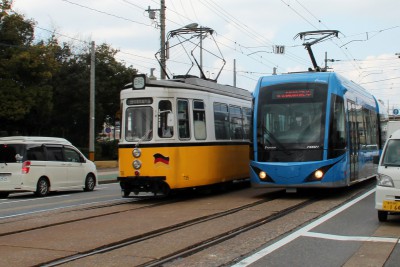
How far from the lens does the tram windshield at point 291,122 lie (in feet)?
44.4

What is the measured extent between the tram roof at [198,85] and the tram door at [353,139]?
3.88 m

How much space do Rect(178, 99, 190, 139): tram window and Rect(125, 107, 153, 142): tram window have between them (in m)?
0.78

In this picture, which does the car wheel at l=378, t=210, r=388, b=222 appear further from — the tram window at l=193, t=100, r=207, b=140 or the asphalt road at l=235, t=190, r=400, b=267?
the tram window at l=193, t=100, r=207, b=140

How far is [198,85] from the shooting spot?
595 inches

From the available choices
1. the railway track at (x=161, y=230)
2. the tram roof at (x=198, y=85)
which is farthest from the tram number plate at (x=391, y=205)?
the tram roof at (x=198, y=85)

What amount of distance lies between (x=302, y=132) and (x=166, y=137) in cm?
361

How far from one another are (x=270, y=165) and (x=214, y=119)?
8.23 feet

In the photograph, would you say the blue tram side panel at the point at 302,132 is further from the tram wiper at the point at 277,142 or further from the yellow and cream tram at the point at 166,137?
the yellow and cream tram at the point at 166,137

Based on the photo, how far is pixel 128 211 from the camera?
12094 millimetres

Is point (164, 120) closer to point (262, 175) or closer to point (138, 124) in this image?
point (138, 124)

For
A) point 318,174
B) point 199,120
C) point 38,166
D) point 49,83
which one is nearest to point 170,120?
point 199,120

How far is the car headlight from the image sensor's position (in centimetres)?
945

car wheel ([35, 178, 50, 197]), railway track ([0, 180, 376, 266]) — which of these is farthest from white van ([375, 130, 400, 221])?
car wheel ([35, 178, 50, 197])

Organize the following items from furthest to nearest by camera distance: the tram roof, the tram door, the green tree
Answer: the green tree < the tram door < the tram roof
